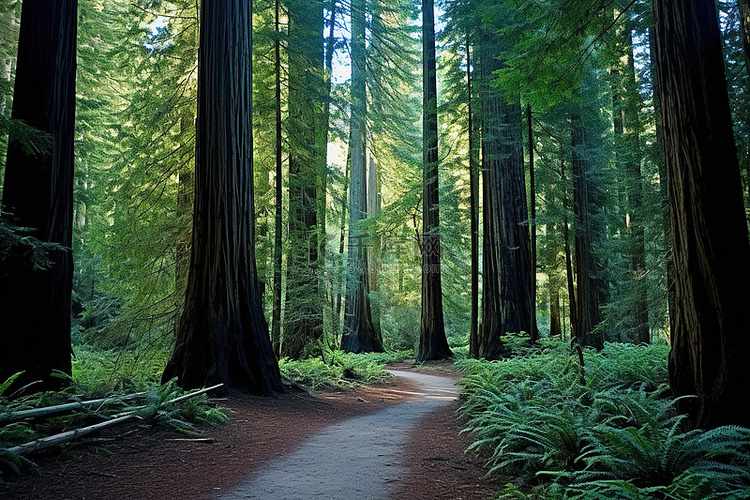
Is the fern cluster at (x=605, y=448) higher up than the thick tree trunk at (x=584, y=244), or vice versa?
the thick tree trunk at (x=584, y=244)

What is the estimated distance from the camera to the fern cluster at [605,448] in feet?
8.53

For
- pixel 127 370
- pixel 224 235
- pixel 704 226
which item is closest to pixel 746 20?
pixel 704 226

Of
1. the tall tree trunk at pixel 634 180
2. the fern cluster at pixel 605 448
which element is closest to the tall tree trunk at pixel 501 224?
the tall tree trunk at pixel 634 180

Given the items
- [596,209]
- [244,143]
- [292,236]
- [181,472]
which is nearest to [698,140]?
[181,472]

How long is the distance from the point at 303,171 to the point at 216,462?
23.9 ft

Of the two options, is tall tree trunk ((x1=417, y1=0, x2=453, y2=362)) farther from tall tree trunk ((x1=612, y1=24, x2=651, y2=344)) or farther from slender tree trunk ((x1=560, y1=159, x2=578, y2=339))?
tall tree trunk ((x1=612, y1=24, x2=651, y2=344))

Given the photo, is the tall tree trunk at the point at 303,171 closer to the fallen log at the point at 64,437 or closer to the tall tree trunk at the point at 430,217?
the tall tree trunk at the point at 430,217

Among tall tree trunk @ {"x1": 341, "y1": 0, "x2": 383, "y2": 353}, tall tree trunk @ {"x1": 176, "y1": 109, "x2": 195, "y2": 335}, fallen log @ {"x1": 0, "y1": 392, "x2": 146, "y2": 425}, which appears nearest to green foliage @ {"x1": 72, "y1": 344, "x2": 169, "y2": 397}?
tall tree trunk @ {"x1": 176, "y1": 109, "x2": 195, "y2": 335}

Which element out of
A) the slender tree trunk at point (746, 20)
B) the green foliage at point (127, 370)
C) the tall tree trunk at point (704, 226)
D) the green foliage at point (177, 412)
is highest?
the slender tree trunk at point (746, 20)

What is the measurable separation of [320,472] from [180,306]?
17.3 ft

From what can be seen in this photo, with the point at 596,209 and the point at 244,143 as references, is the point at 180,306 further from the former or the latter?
the point at 596,209

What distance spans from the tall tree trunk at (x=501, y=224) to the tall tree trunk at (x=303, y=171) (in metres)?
4.13

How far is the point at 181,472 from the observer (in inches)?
136

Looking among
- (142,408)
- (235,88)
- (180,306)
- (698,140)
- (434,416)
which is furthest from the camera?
(180,306)
